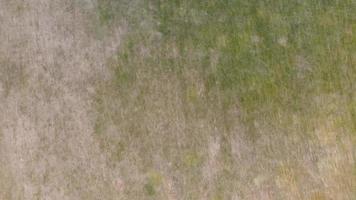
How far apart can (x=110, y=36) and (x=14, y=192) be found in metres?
0.51

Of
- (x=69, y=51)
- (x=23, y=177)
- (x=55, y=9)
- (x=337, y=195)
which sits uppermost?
(x=55, y=9)

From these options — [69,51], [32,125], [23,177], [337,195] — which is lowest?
[337,195]

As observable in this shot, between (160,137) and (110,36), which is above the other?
(110,36)

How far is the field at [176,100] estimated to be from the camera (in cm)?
125

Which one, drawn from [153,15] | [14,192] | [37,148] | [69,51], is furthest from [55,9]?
[14,192]

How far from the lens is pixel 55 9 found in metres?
1.28

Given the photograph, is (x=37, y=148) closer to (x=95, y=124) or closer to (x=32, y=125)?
(x=32, y=125)

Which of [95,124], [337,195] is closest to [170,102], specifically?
[95,124]

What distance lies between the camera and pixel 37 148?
1250 millimetres

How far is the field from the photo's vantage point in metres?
1.25

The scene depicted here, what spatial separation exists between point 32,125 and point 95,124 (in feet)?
0.58

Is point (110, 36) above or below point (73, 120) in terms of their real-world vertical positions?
above

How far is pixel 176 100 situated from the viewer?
1271 millimetres

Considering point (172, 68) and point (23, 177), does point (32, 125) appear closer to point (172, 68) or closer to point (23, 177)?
point (23, 177)
